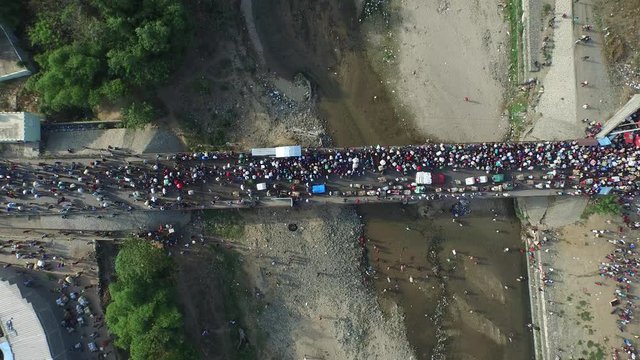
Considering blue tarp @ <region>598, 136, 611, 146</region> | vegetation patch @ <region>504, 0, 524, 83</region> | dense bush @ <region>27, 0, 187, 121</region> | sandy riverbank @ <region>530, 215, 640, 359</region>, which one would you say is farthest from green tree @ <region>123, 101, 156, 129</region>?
blue tarp @ <region>598, 136, 611, 146</region>

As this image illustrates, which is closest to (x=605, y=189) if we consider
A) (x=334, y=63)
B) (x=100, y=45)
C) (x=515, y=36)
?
(x=515, y=36)

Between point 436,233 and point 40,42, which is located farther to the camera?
point 436,233

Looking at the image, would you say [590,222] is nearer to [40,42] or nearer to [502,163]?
[502,163]

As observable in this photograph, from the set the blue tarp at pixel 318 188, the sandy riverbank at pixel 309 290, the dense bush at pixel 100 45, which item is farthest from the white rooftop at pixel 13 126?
the blue tarp at pixel 318 188

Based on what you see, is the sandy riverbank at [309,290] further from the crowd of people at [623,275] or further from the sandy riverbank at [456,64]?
the crowd of people at [623,275]

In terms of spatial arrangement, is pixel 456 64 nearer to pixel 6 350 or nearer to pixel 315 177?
pixel 315 177

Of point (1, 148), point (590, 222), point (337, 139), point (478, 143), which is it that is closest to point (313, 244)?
point (337, 139)
